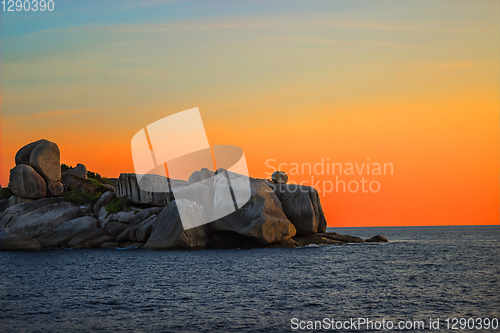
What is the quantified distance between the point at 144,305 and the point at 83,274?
12.5 meters

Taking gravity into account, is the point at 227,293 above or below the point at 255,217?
below

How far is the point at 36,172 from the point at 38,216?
26.4 feet

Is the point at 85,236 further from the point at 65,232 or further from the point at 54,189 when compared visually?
the point at 54,189

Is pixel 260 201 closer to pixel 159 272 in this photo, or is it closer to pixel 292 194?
pixel 292 194

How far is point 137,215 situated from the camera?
184ft

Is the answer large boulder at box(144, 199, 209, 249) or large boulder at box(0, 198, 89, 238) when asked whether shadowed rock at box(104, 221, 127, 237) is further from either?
large boulder at box(144, 199, 209, 249)

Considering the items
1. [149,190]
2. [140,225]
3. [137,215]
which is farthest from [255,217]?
[149,190]

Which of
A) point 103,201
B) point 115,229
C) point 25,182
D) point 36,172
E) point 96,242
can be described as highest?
point 36,172

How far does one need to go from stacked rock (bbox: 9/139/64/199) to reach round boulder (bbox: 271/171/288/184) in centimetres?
3053

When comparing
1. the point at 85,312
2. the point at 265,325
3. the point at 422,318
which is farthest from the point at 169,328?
the point at 422,318

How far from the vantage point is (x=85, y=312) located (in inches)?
758

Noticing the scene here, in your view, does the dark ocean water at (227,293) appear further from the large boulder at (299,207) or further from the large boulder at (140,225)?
the large boulder at (299,207)

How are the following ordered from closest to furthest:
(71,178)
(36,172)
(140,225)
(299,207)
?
1. (140,225)
2. (299,207)
3. (36,172)
4. (71,178)

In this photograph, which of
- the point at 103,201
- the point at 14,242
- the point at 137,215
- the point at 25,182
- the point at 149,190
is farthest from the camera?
the point at 103,201
